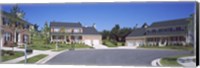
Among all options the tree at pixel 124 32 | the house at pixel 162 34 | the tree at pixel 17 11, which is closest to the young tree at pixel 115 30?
the tree at pixel 124 32

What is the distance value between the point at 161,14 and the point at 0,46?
203 inches

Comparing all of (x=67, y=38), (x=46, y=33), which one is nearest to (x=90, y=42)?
(x=67, y=38)

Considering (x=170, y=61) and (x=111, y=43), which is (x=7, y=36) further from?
(x=170, y=61)

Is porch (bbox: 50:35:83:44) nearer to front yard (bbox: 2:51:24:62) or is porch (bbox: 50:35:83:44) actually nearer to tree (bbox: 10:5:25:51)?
tree (bbox: 10:5:25:51)

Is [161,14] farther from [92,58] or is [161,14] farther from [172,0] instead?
[92,58]

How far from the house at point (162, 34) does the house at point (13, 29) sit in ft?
10.4

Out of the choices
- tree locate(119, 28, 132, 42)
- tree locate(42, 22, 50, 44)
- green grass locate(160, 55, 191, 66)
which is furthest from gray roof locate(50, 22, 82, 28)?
green grass locate(160, 55, 191, 66)

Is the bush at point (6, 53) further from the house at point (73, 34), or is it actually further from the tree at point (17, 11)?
the house at point (73, 34)

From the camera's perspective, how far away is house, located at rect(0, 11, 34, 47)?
38.0ft

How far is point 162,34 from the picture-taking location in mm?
10906

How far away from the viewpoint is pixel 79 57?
447 inches

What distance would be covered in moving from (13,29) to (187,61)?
5.32 meters

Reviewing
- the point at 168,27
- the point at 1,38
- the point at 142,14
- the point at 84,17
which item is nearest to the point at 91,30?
the point at 84,17

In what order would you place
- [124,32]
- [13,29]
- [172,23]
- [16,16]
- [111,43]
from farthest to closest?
[13,29] → [16,16] → [111,43] → [124,32] → [172,23]
